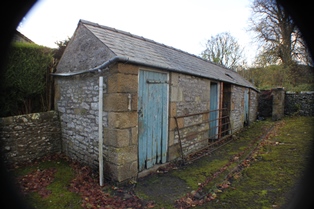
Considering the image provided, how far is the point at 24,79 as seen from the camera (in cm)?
533

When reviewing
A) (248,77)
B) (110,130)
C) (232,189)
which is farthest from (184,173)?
(248,77)

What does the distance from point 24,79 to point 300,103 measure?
18.4 meters

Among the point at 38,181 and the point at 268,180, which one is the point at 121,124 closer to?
the point at 38,181

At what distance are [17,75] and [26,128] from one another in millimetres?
1705

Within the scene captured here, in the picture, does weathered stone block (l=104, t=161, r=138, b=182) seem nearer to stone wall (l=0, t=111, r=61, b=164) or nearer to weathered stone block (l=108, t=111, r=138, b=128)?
weathered stone block (l=108, t=111, r=138, b=128)

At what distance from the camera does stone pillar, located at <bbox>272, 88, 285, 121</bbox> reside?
13.6m

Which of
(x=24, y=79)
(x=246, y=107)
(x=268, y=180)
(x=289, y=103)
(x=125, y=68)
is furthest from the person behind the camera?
(x=289, y=103)

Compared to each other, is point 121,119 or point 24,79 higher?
point 24,79

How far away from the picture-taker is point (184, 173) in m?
4.72

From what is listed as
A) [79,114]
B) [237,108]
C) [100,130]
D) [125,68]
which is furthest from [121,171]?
[237,108]

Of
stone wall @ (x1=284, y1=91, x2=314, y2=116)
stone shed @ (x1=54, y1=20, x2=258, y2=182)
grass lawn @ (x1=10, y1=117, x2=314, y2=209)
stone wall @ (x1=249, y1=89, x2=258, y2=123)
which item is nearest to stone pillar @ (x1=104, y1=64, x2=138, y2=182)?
stone shed @ (x1=54, y1=20, x2=258, y2=182)

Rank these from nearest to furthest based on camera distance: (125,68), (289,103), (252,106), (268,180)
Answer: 1. (125,68)
2. (268,180)
3. (252,106)
4. (289,103)

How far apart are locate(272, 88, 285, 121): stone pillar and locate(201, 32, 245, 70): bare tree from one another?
30.2ft

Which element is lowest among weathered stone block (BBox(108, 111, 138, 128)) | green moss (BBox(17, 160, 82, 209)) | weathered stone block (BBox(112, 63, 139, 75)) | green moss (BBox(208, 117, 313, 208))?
green moss (BBox(17, 160, 82, 209))
